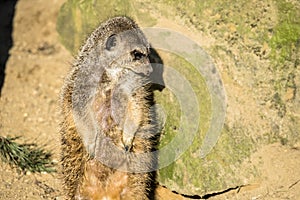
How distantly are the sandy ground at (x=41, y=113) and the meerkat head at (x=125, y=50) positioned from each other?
130cm

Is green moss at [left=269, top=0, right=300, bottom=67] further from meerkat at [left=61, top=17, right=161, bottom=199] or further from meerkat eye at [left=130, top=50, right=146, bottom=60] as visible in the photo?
meerkat eye at [left=130, top=50, right=146, bottom=60]

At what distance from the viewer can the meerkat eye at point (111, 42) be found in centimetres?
355

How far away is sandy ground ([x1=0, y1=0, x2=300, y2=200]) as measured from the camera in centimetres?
→ 425

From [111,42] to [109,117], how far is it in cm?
54

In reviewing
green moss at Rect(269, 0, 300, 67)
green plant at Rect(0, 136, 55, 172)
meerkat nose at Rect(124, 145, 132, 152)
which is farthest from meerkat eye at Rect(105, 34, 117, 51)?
green plant at Rect(0, 136, 55, 172)

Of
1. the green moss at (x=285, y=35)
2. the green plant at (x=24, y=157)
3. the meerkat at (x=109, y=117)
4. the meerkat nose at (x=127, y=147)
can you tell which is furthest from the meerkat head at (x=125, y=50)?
the green plant at (x=24, y=157)

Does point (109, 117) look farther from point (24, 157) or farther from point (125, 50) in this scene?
point (24, 157)

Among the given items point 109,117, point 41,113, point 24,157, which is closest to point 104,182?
point 109,117

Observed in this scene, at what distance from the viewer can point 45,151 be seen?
5.26 metres

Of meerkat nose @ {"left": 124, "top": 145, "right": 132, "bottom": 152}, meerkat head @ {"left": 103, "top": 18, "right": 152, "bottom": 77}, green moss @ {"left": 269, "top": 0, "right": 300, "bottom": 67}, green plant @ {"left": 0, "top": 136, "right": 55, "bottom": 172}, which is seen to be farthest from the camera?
green plant @ {"left": 0, "top": 136, "right": 55, "bottom": 172}

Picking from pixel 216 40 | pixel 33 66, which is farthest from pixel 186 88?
pixel 33 66

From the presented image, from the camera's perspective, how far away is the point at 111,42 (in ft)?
11.7

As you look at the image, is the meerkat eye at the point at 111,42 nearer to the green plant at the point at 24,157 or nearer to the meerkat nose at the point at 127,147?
the meerkat nose at the point at 127,147

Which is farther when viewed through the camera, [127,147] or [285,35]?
[285,35]
